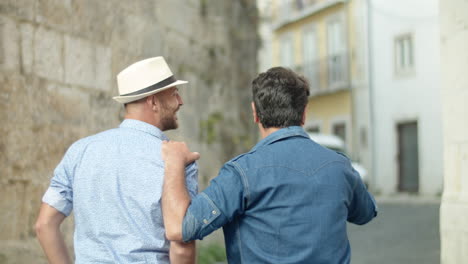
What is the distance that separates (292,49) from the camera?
31.4m

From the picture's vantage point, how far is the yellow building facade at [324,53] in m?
27.3

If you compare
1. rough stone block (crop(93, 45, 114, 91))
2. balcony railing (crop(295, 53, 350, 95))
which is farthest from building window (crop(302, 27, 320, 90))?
rough stone block (crop(93, 45, 114, 91))

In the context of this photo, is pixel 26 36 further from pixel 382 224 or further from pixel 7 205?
pixel 382 224

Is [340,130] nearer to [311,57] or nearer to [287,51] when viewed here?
[311,57]

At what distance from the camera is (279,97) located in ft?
8.47

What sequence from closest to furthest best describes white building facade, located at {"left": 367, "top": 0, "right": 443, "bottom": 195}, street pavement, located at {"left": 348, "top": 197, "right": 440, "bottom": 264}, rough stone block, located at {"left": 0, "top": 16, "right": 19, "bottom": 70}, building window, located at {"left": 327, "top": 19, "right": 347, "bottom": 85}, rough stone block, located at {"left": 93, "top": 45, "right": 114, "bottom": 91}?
1. rough stone block, located at {"left": 0, "top": 16, "right": 19, "bottom": 70}
2. rough stone block, located at {"left": 93, "top": 45, "right": 114, "bottom": 91}
3. street pavement, located at {"left": 348, "top": 197, "right": 440, "bottom": 264}
4. white building facade, located at {"left": 367, "top": 0, "right": 443, "bottom": 195}
5. building window, located at {"left": 327, "top": 19, "right": 347, "bottom": 85}

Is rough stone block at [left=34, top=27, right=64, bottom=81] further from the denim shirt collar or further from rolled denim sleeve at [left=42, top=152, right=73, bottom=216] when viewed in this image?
the denim shirt collar

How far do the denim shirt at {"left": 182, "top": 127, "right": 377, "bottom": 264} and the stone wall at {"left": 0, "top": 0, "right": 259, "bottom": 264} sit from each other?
224cm

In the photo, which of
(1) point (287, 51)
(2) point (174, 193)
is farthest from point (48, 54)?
(1) point (287, 51)

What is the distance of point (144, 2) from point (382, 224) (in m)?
7.06

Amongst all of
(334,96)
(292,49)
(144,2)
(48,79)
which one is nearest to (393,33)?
(334,96)

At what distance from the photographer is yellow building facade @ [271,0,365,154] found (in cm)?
2730

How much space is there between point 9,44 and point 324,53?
25295 mm

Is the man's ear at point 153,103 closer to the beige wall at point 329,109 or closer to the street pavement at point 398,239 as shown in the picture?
the street pavement at point 398,239
